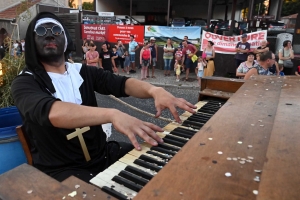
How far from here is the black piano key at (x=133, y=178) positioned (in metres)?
1.23

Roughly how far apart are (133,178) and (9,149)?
1.48 metres

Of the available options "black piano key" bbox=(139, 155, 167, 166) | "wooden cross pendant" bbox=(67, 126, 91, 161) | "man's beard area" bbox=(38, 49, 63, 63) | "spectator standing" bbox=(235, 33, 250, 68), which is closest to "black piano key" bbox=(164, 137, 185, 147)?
"black piano key" bbox=(139, 155, 167, 166)

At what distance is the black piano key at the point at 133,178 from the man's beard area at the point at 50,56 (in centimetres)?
114

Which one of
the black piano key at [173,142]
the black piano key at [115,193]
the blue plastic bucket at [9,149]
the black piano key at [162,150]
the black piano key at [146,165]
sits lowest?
the blue plastic bucket at [9,149]

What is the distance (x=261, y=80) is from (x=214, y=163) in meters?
2.04

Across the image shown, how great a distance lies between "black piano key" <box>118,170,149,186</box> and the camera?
1.23 metres

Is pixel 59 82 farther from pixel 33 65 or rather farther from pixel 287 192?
pixel 287 192

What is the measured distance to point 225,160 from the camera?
1149 millimetres

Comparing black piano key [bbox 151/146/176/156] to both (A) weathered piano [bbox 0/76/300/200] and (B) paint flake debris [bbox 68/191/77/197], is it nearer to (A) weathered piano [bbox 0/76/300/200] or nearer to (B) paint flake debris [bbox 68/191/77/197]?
(A) weathered piano [bbox 0/76/300/200]

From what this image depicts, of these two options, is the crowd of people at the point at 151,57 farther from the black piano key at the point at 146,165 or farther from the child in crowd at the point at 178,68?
the black piano key at the point at 146,165

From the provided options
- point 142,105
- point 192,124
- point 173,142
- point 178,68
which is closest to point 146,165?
point 173,142

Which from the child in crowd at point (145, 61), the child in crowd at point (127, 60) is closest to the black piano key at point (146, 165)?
the child in crowd at point (145, 61)

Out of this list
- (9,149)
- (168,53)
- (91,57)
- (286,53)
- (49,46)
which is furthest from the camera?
(168,53)

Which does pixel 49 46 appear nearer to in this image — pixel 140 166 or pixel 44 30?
pixel 44 30
